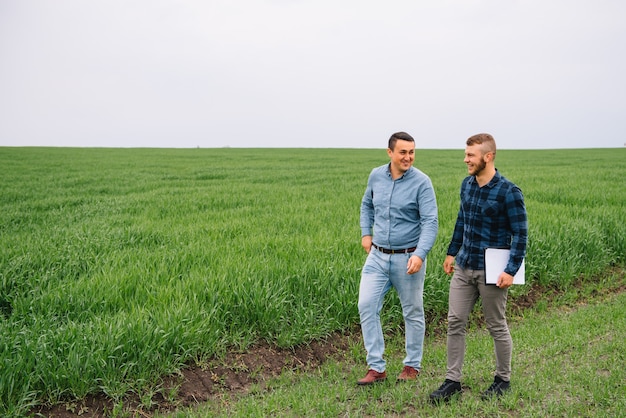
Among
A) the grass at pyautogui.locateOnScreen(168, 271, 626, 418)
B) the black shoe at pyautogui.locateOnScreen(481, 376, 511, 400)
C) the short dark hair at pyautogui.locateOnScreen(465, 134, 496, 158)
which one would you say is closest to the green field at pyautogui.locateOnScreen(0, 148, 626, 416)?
the grass at pyautogui.locateOnScreen(168, 271, 626, 418)

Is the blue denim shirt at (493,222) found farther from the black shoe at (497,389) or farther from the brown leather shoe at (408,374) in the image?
the brown leather shoe at (408,374)

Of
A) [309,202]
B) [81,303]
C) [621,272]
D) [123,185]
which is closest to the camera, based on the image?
[81,303]

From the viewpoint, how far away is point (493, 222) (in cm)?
411

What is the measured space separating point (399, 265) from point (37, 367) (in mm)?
3182

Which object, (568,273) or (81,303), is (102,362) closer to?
(81,303)

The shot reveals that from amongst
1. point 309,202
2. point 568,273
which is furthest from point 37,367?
point 309,202

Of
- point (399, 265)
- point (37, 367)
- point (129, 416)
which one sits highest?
point (399, 265)

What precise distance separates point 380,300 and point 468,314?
822mm

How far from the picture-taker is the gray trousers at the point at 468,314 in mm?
4164

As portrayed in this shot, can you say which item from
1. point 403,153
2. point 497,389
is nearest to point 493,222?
point 403,153

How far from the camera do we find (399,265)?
4469 millimetres

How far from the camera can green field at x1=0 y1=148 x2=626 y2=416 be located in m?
4.46

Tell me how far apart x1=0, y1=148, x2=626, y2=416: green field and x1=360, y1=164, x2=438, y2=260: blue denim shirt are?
166 cm

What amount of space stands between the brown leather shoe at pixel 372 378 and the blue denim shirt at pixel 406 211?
1163 millimetres
